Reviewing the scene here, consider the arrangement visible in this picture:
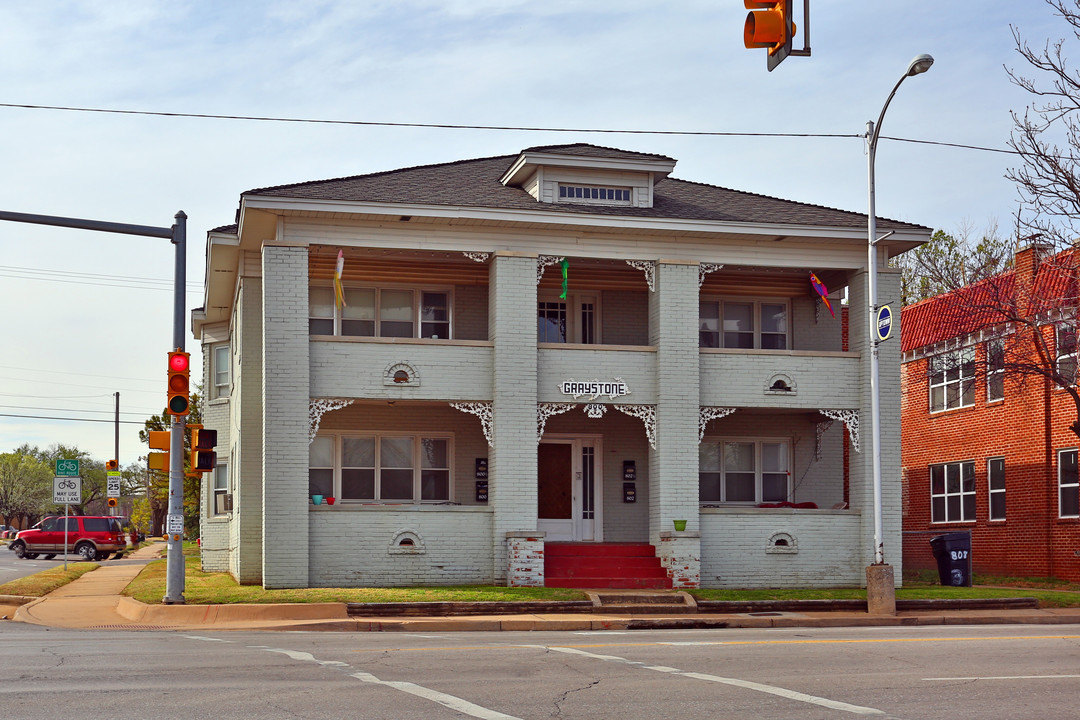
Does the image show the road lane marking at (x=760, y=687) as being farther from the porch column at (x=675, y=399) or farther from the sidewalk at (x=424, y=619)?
the porch column at (x=675, y=399)

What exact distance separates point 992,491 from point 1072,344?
7.80 metres

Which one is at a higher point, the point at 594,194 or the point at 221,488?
the point at 594,194

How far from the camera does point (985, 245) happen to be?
48156mm

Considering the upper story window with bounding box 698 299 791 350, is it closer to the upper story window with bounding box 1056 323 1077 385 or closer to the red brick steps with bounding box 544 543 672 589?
the red brick steps with bounding box 544 543 672 589

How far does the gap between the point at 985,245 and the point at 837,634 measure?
1350 inches

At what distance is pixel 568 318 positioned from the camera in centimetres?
2752

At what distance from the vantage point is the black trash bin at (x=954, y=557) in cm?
2662

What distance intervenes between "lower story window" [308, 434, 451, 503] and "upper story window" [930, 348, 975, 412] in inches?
539

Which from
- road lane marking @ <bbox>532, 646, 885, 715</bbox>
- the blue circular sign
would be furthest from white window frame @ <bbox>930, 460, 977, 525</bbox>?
road lane marking @ <bbox>532, 646, 885, 715</bbox>

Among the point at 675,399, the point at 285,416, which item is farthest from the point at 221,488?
the point at 675,399

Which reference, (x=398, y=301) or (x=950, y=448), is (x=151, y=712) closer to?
(x=398, y=301)

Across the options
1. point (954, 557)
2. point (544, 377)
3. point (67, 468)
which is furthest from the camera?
point (67, 468)

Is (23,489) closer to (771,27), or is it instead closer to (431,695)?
(431,695)

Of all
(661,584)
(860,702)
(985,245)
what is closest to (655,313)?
(661,584)
